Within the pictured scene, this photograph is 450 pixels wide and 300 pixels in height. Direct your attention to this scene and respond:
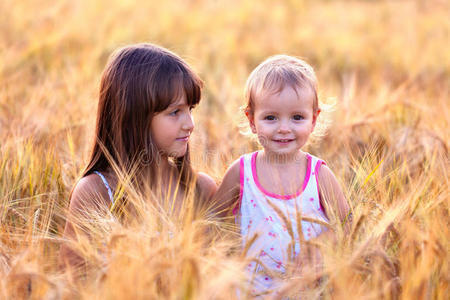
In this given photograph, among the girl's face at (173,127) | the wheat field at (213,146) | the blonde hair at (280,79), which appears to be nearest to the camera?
the wheat field at (213,146)

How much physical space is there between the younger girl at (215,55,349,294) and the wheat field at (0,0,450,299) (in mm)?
136

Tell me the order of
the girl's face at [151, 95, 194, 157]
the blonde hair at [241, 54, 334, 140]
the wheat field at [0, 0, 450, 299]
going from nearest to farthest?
the wheat field at [0, 0, 450, 299], the blonde hair at [241, 54, 334, 140], the girl's face at [151, 95, 194, 157]

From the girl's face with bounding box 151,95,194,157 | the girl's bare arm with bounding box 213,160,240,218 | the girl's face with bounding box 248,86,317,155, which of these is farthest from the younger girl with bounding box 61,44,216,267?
the girl's face with bounding box 248,86,317,155

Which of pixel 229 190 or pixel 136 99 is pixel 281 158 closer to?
pixel 229 190

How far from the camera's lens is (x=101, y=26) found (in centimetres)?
509

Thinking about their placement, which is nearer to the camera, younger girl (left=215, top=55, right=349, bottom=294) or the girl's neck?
younger girl (left=215, top=55, right=349, bottom=294)

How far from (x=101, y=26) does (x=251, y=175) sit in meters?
3.48

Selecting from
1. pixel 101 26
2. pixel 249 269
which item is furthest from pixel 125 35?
pixel 249 269

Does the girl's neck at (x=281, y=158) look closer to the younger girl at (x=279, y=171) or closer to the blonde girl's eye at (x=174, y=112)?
the younger girl at (x=279, y=171)

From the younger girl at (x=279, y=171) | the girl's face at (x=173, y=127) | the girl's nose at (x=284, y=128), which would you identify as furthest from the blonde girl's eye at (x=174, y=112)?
the girl's nose at (x=284, y=128)

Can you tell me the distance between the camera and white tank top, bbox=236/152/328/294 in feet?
6.37

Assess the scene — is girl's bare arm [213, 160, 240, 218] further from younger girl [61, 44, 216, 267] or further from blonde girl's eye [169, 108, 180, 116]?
blonde girl's eye [169, 108, 180, 116]

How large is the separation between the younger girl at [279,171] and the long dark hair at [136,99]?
26 cm

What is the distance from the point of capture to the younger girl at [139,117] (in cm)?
200
